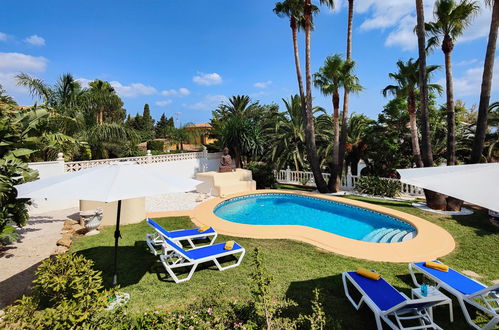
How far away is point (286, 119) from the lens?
19.5 metres

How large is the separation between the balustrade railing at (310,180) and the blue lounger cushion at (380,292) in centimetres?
1133

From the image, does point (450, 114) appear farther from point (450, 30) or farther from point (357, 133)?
point (357, 133)

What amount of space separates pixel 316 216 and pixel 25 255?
10.4 metres

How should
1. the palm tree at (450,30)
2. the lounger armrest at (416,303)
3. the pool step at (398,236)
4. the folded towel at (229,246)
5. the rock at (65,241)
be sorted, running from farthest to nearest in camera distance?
1. the palm tree at (450,30)
2. the pool step at (398,236)
3. the rock at (65,241)
4. the folded towel at (229,246)
5. the lounger armrest at (416,303)

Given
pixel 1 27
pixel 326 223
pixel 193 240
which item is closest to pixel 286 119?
pixel 326 223

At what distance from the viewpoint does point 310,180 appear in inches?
698

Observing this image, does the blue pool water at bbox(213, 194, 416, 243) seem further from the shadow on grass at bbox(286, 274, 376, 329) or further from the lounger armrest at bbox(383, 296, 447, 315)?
the lounger armrest at bbox(383, 296, 447, 315)

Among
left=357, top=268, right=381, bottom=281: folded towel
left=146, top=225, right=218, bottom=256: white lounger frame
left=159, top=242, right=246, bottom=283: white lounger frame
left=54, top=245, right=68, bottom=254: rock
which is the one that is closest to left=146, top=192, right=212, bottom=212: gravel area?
left=146, top=225, right=218, bottom=256: white lounger frame

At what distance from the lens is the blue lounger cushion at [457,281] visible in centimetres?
394

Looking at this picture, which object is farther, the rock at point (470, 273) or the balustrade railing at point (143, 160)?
the balustrade railing at point (143, 160)

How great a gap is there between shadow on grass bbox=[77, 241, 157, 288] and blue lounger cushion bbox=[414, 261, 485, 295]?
236 inches

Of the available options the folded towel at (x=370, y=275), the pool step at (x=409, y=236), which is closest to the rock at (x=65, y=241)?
the folded towel at (x=370, y=275)

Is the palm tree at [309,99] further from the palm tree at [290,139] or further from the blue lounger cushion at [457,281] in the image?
the blue lounger cushion at [457,281]

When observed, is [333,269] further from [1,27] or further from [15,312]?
[1,27]
